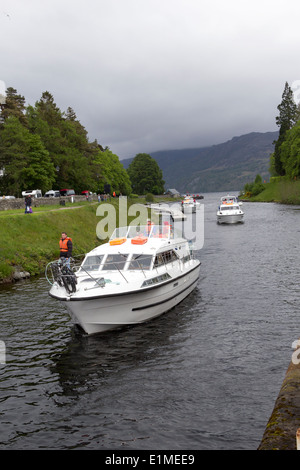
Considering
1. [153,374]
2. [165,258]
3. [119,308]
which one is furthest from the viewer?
[165,258]

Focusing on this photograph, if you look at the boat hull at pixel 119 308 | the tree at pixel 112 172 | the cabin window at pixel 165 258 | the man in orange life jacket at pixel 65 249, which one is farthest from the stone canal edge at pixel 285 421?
the tree at pixel 112 172

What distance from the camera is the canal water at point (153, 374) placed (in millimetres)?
10297

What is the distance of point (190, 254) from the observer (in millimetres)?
25375

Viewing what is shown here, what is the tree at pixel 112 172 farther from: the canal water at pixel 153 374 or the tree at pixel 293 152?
the canal water at pixel 153 374

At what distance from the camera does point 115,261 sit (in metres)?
20.4

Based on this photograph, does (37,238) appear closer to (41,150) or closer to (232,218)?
(41,150)

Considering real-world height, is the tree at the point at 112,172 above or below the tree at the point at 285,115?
below

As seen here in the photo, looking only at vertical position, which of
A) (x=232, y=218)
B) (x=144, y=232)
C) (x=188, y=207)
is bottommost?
(x=232, y=218)

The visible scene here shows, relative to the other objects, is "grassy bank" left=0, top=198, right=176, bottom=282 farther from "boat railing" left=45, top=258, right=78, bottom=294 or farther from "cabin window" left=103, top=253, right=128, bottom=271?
"boat railing" left=45, top=258, right=78, bottom=294

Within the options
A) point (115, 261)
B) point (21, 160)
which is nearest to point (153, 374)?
point (115, 261)

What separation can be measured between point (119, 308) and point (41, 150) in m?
55.1
